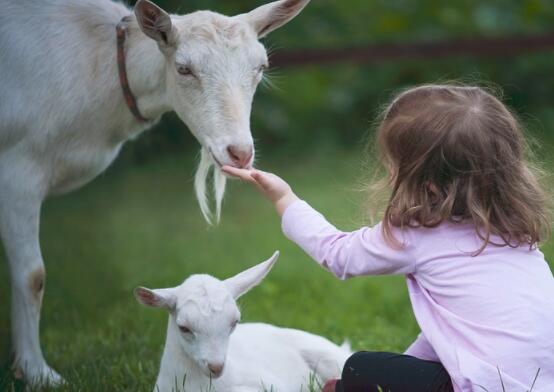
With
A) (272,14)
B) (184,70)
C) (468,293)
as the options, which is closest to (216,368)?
(468,293)

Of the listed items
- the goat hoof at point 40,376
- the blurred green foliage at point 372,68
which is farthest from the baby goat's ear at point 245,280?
the blurred green foliage at point 372,68

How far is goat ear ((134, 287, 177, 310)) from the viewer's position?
2.85m

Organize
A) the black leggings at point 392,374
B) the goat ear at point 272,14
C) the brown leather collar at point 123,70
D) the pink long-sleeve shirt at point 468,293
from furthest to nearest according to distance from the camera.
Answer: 1. the brown leather collar at point 123,70
2. the goat ear at point 272,14
3. the black leggings at point 392,374
4. the pink long-sleeve shirt at point 468,293

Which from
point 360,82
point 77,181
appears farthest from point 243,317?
point 360,82

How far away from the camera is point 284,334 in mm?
3525

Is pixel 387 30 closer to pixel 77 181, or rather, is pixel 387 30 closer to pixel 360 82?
pixel 360 82

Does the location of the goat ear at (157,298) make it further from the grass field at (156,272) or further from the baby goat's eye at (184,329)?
the grass field at (156,272)

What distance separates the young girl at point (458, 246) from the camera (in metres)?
2.66

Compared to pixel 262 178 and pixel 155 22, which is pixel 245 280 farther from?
pixel 155 22

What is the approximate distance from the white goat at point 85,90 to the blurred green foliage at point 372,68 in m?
6.45

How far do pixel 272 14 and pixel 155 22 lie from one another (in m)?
0.48

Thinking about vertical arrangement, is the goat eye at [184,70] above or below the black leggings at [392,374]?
above

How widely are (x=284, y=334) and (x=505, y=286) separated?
1.06 meters

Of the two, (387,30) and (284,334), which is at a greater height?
(284,334)
